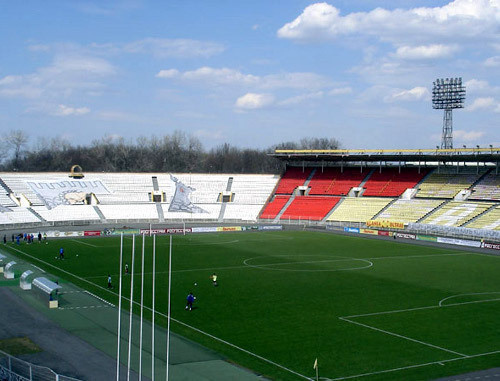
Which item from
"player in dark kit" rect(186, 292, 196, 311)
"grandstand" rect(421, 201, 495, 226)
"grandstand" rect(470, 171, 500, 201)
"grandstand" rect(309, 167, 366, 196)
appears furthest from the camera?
"grandstand" rect(309, 167, 366, 196)

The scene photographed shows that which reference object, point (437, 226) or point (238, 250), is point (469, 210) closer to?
point (437, 226)

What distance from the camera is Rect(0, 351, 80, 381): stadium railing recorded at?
61.2 ft

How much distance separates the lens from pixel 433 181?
8431 cm

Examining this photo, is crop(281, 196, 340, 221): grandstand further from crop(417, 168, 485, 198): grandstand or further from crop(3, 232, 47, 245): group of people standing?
crop(3, 232, 47, 245): group of people standing

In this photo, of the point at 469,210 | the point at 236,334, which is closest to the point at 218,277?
the point at 236,334

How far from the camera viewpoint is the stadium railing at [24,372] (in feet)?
61.2

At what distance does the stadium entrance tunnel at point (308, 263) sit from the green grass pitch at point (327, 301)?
0.30ft

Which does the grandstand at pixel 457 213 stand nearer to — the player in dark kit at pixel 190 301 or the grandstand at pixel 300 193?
the grandstand at pixel 300 193

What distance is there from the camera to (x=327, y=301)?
35.0 metres

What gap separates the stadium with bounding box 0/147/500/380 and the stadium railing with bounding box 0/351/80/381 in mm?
2277

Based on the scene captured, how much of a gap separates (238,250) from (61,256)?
17.4 m

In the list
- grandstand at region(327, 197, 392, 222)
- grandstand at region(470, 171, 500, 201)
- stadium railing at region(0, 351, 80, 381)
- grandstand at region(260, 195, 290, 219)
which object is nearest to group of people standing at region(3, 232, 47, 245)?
grandstand at region(260, 195, 290, 219)

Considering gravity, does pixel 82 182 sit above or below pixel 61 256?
above

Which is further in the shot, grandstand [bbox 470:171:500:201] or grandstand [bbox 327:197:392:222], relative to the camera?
grandstand [bbox 327:197:392:222]
